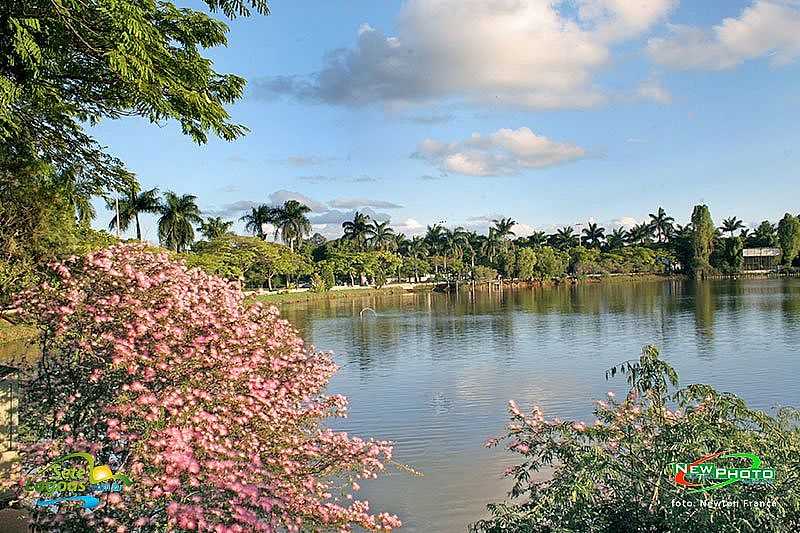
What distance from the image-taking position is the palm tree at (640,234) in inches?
5340

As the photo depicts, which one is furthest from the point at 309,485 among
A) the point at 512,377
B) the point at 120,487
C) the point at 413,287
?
the point at 413,287

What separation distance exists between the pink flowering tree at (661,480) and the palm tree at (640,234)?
13558cm

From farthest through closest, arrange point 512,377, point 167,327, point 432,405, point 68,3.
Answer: point 512,377, point 432,405, point 68,3, point 167,327

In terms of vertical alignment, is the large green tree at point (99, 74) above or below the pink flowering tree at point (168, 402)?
above

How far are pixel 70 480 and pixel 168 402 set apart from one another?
144 cm

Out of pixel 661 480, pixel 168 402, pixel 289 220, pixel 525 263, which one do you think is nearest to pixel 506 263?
pixel 525 263

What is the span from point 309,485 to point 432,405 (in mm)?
11635

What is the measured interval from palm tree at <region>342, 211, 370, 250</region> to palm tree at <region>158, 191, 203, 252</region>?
1381 inches

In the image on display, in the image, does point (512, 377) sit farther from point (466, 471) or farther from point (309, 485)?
point (309, 485)

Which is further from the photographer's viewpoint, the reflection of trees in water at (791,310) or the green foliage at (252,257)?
the green foliage at (252,257)

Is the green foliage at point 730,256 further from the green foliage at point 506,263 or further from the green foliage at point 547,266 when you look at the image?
the green foliage at point 506,263

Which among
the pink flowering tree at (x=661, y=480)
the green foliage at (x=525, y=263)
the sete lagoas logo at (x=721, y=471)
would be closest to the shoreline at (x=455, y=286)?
the green foliage at (x=525, y=263)

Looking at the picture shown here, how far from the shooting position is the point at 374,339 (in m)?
37.4

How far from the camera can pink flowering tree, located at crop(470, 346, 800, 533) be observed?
5.02 meters
